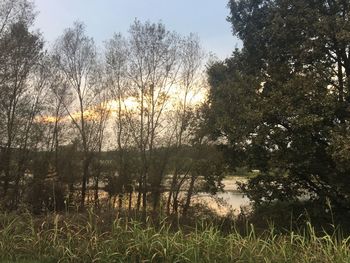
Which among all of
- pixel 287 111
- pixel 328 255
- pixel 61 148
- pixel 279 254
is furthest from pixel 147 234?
pixel 61 148

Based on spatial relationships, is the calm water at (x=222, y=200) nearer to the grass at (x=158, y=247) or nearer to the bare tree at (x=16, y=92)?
the bare tree at (x=16, y=92)

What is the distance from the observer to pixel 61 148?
130ft

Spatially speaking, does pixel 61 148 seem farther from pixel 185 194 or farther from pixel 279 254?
pixel 279 254

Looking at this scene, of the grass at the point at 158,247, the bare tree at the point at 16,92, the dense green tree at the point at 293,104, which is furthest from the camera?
the bare tree at the point at 16,92

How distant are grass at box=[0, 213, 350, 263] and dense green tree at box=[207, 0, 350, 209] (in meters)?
6.92

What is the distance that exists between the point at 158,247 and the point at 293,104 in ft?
29.9

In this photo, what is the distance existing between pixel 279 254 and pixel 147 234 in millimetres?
2275

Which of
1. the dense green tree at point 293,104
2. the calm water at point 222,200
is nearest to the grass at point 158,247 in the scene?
the dense green tree at point 293,104

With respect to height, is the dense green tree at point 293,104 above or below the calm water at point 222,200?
above

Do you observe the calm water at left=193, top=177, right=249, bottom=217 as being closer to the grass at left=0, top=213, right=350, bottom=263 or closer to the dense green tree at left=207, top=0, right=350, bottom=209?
the dense green tree at left=207, top=0, right=350, bottom=209

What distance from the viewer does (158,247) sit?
820 centimetres

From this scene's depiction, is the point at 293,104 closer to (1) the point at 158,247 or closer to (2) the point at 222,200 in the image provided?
(1) the point at 158,247

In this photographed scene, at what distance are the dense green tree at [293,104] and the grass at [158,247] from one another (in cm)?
692

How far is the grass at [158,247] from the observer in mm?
7652
